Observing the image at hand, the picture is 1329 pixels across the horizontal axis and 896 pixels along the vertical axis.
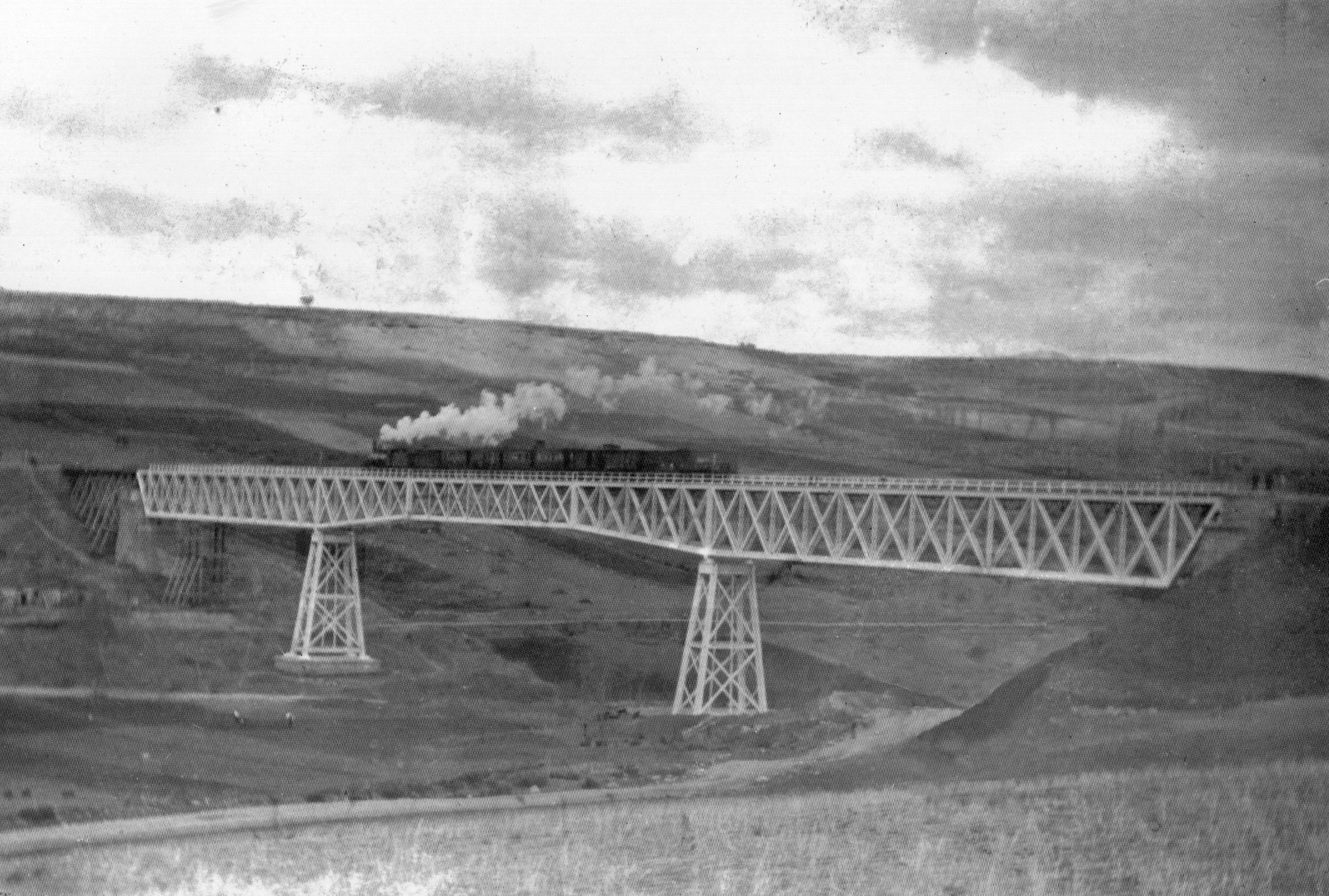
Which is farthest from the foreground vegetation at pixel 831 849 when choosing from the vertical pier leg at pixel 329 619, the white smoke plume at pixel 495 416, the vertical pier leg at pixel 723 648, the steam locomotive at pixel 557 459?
the white smoke plume at pixel 495 416

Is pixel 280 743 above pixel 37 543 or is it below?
below

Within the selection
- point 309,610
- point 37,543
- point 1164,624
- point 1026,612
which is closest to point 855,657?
point 1026,612

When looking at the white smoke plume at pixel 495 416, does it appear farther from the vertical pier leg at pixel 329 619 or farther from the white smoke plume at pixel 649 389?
the vertical pier leg at pixel 329 619

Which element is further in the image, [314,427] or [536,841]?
[314,427]

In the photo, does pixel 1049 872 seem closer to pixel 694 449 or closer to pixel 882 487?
pixel 882 487

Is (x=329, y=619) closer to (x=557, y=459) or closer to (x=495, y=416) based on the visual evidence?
(x=495, y=416)

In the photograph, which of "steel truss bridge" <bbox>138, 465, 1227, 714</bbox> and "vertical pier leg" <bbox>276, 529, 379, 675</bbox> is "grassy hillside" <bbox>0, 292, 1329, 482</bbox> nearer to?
"steel truss bridge" <bbox>138, 465, 1227, 714</bbox>
